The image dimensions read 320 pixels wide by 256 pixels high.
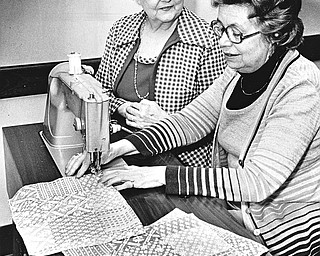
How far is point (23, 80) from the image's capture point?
9.77ft

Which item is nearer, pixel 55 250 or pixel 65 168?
pixel 55 250

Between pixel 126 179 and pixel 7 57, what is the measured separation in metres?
1.40

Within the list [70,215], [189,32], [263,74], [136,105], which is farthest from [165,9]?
[70,215]

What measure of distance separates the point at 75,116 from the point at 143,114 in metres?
0.50

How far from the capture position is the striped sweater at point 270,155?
68.7 inches

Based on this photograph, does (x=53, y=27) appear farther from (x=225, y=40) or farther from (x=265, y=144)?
(x=265, y=144)

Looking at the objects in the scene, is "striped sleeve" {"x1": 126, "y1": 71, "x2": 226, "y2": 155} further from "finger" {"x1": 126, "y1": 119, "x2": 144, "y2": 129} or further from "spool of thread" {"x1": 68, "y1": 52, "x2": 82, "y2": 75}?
"spool of thread" {"x1": 68, "y1": 52, "x2": 82, "y2": 75}

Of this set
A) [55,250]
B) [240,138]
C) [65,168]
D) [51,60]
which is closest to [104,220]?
[55,250]

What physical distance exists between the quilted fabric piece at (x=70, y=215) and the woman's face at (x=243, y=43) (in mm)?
588

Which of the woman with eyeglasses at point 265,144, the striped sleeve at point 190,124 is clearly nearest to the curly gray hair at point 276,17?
the woman with eyeglasses at point 265,144

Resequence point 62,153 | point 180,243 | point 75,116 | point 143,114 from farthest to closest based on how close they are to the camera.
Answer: point 143,114 → point 62,153 → point 75,116 → point 180,243

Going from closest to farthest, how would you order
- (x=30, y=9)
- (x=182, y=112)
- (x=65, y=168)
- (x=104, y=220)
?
(x=104, y=220) < (x=65, y=168) < (x=182, y=112) < (x=30, y=9)

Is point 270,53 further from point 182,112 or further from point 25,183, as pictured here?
point 25,183

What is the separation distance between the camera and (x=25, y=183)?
186 cm
